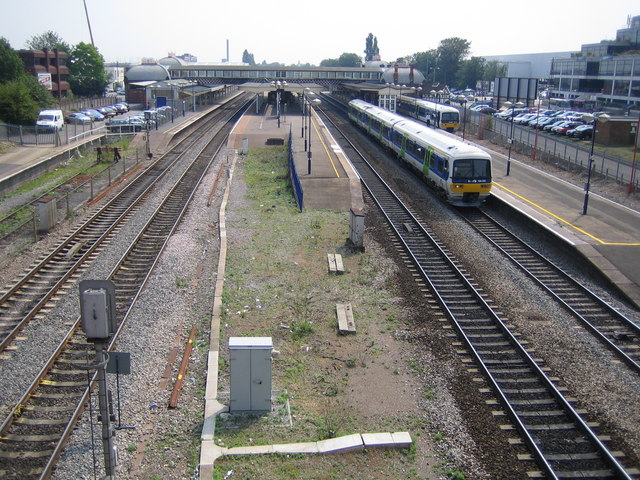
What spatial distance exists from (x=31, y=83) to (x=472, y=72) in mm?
90380

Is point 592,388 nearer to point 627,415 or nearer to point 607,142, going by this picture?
point 627,415

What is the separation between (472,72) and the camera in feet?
406

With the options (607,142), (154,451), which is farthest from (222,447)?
(607,142)

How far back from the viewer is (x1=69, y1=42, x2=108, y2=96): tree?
283 ft

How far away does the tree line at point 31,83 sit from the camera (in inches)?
1837

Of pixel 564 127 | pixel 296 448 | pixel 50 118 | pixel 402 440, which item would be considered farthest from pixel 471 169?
pixel 50 118

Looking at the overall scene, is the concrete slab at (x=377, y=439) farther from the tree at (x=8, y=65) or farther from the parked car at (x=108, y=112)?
the parked car at (x=108, y=112)

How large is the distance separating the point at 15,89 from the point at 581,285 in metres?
44.6

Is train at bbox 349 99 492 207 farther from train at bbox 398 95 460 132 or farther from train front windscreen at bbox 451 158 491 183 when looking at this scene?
train at bbox 398 95 460 132

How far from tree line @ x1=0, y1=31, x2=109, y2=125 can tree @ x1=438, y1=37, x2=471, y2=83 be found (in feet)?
248

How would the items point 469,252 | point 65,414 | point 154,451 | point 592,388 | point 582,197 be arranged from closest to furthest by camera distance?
point 154,451
point 65,414
point 592,388
point 469,252
point 582,197

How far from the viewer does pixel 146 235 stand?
2028 cm

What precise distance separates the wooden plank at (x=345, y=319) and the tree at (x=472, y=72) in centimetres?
11732

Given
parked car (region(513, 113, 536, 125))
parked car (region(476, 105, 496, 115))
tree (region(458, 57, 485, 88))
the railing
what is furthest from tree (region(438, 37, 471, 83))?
the railing
